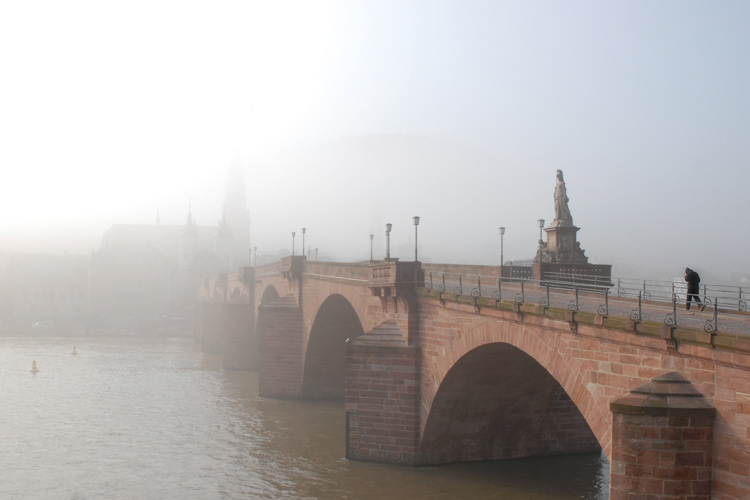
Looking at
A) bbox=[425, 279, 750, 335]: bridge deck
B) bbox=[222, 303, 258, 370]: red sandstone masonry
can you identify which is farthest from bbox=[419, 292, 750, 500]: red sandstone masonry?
bbox=[222, 303, 258, 370]: red sandstone masonry

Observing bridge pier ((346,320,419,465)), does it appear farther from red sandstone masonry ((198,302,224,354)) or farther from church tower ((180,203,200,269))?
church tower ((180,203,200,269))

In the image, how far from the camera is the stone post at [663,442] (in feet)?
36.6

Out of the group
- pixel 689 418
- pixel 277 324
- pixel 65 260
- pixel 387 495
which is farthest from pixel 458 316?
pixel 65 260

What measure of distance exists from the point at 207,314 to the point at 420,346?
4068 centimetres

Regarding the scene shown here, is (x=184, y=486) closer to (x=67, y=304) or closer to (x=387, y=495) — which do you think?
(x=387, y=495)

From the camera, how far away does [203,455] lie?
25609mm

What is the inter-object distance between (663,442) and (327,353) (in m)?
25.9

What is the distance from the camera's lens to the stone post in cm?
1116

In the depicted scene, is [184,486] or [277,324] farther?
[277,324]

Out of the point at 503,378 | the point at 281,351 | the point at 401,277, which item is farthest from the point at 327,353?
the point at 503,378

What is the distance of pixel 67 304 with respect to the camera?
101m

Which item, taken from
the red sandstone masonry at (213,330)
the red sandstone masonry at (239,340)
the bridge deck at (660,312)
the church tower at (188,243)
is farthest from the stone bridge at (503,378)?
the church tower at (188,243)

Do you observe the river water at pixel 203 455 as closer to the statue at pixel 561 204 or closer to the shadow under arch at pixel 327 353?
the shadow under arch at pixel 327 353

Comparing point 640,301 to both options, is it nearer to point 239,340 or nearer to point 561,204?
point 561,204
